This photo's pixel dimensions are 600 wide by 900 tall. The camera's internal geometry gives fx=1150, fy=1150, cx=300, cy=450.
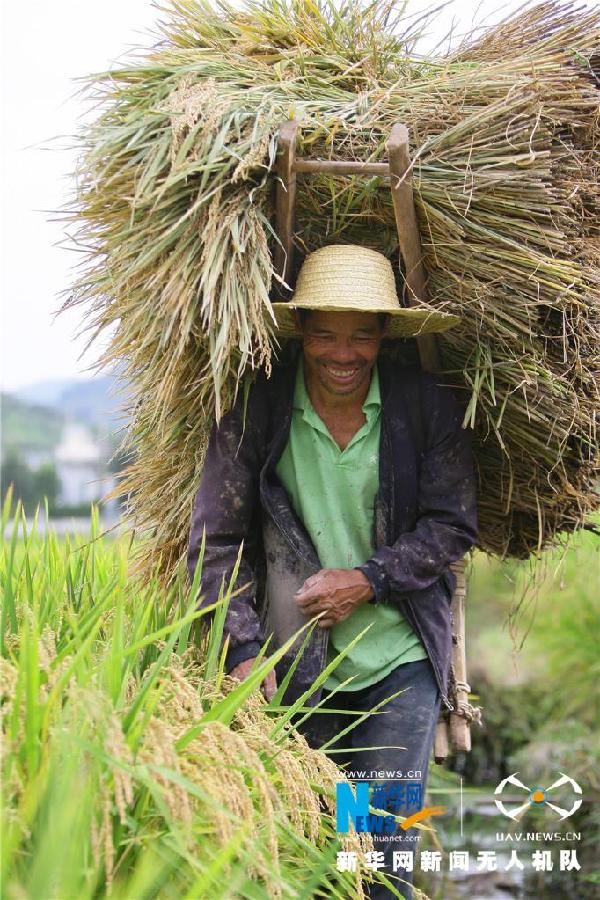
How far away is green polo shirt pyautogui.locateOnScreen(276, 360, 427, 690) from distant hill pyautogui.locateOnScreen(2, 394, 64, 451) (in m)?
64.8

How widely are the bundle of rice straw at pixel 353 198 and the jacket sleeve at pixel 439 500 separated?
0.10m

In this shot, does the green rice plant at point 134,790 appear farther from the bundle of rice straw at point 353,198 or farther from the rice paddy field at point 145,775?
the bundle of rice straw at point 353,198

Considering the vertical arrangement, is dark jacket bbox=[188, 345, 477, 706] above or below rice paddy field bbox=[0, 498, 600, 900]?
above

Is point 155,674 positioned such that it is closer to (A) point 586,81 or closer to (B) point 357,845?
(B) point 357,845

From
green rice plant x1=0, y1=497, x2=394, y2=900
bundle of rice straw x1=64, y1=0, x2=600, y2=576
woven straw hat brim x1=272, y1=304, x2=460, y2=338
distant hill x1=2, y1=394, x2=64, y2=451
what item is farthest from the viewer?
distant hill x1=2, y1=394, x2=64, y2=451

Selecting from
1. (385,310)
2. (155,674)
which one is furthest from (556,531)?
(155,674)

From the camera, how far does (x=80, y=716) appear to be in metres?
1.97

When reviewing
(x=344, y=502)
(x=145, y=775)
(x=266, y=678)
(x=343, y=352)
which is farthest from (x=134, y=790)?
(x=343, y=352)

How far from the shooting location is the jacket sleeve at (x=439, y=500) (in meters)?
2.96

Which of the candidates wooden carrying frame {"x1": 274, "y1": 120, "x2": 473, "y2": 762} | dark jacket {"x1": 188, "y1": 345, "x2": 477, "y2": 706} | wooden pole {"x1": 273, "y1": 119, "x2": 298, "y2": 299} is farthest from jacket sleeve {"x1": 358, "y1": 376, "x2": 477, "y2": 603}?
wooden pole {"x1": 273, "y1": 119, "x2": 298, "y2": 299}

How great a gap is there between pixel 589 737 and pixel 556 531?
3.69 meters

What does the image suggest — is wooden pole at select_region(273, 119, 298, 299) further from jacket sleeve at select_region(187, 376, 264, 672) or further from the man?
jacket sleeve at select_region(187, 376, 264, 672)

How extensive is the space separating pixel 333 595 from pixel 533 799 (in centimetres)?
110

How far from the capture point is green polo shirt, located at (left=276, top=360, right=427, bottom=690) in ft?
9.87
